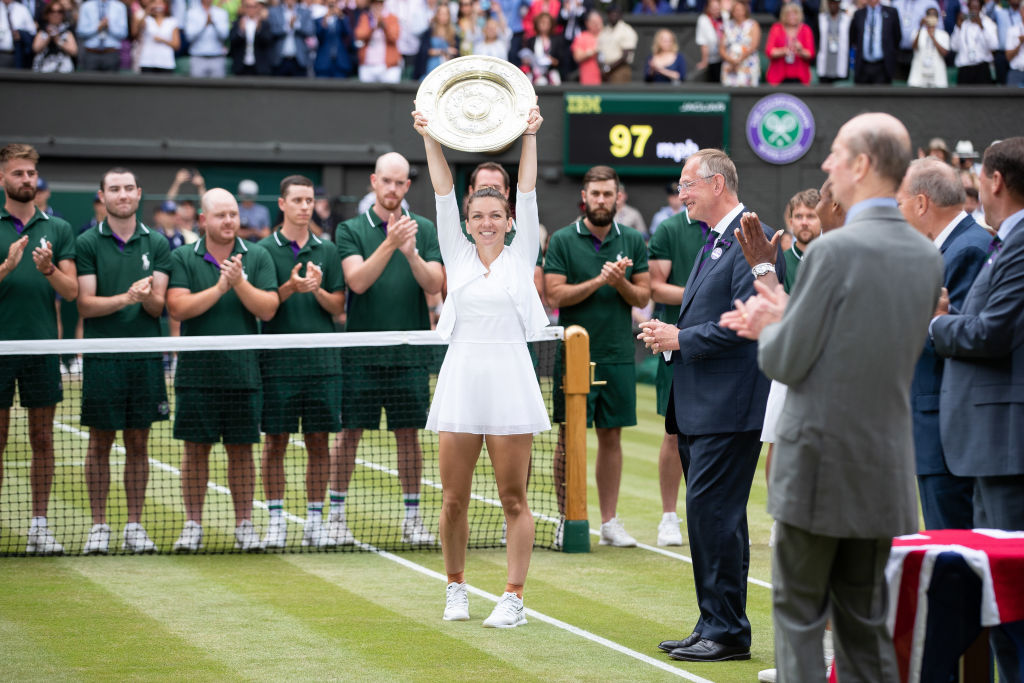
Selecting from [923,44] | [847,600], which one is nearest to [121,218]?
[847,600]

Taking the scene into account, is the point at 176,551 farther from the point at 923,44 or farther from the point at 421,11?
the point at 923,44

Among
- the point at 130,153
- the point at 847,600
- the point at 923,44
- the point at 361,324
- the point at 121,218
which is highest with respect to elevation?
the point at 923,44

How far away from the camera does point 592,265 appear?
30.6ft

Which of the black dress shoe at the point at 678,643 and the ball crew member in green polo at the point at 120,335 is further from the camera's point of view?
the ball crew member in green polo at the point at 120,335

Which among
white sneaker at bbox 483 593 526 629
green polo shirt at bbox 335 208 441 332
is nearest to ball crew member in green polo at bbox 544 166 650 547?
green polo shirt at bbox 335 208 441 332

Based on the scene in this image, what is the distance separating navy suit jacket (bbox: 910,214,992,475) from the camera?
614cm

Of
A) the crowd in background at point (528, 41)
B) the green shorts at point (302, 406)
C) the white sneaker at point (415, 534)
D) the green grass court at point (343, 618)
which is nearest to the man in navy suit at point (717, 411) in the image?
the green grass court at point (343, 618)

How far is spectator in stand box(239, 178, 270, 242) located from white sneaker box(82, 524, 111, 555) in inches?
454

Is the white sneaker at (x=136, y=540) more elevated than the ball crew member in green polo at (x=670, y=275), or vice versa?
the ball crew member in green polo at (x=670, y=275)

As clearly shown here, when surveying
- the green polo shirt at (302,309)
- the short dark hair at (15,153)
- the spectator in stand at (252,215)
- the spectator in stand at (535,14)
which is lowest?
the green polo shirt at (302,309)

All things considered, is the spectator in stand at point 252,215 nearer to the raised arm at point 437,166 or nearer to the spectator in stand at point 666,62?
the spectator in stand at point 666,62

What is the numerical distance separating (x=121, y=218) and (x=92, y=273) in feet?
1.39

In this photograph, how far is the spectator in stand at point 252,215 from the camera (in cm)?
2042

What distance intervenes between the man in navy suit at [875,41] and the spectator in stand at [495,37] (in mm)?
6320
